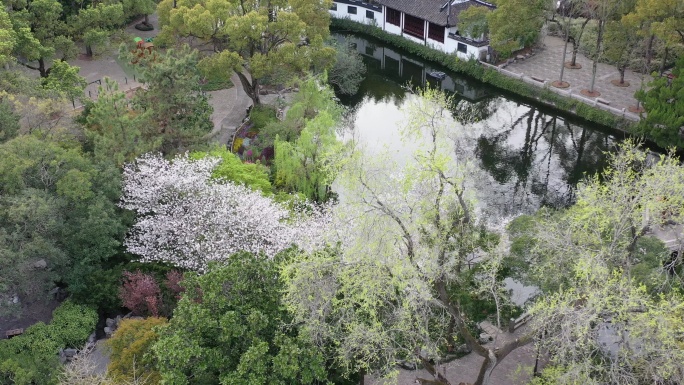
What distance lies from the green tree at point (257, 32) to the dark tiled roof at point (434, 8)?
11610 millimetres

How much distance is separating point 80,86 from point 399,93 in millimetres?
19575

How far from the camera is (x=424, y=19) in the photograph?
46.3m

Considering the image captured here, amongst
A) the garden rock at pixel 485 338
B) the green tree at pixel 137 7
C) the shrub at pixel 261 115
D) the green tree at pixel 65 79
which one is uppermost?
the green tree at pixel 65 79

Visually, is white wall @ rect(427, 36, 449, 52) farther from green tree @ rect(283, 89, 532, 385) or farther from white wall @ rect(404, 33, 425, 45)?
green tree @ rect(283, 89, 532, 385)

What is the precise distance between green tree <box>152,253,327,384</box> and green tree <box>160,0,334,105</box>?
58.3ft

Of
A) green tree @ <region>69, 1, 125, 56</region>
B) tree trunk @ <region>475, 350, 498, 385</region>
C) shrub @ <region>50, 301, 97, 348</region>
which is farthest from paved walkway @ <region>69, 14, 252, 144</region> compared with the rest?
tree trunk @ <region>475, 350, 498, 385</region>

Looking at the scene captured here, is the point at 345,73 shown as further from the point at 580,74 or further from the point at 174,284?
the point at 174,284

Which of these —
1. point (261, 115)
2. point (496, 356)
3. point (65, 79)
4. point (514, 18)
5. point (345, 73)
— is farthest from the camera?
point (345, 73)

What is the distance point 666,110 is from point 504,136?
27.7ft

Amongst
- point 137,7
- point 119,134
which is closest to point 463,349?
point 119,134

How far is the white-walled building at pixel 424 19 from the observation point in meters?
44.4

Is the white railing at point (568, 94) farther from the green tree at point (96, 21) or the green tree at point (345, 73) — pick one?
the green tree at point (96, 21)

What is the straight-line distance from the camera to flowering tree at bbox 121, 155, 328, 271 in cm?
2319

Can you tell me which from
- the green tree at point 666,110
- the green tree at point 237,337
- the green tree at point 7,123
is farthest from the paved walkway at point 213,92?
the green tree at point 666,110
